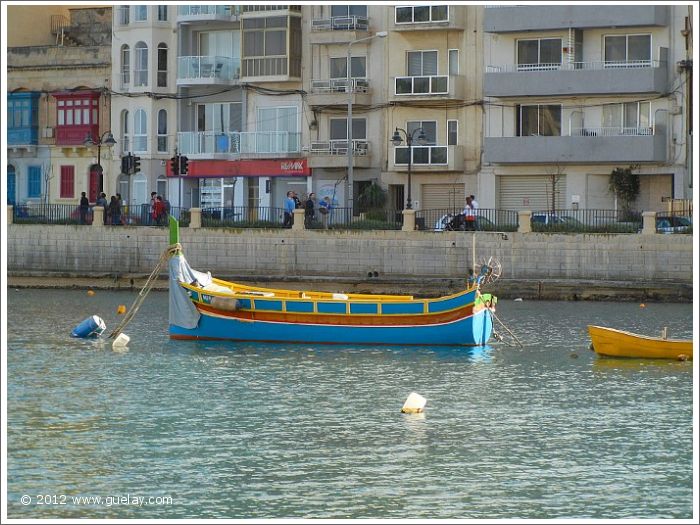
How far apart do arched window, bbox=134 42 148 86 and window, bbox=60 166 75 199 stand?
4648 millimetres

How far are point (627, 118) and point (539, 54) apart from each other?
3594 millimetres

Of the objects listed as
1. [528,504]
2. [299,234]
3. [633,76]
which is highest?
[633,76]

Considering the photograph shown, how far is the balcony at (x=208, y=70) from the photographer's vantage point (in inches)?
2370

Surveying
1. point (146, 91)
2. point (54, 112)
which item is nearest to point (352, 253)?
point (146, 91)

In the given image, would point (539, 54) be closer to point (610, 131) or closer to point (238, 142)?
point (610, 131)

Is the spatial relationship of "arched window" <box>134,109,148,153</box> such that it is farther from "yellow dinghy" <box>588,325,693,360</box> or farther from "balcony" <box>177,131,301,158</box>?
"yellow dinghy" <box>588,325,693,360</box>

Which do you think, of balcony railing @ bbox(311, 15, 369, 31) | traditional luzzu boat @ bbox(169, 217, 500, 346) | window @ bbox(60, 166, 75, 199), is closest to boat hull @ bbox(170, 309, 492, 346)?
traditional luzzu boat @ bbox(169, 217, 500, 346)

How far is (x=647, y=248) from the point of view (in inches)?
1818

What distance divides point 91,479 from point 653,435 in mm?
8745

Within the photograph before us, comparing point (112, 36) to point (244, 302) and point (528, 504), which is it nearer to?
point (244, 302)

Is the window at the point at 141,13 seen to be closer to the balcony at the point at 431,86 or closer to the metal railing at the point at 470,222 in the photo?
the balcony at the point at 431,86

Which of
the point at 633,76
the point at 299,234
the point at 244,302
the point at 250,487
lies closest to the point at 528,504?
the point at 250,487

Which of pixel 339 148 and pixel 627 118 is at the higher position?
pixel 627 118

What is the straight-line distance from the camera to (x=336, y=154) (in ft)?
190
